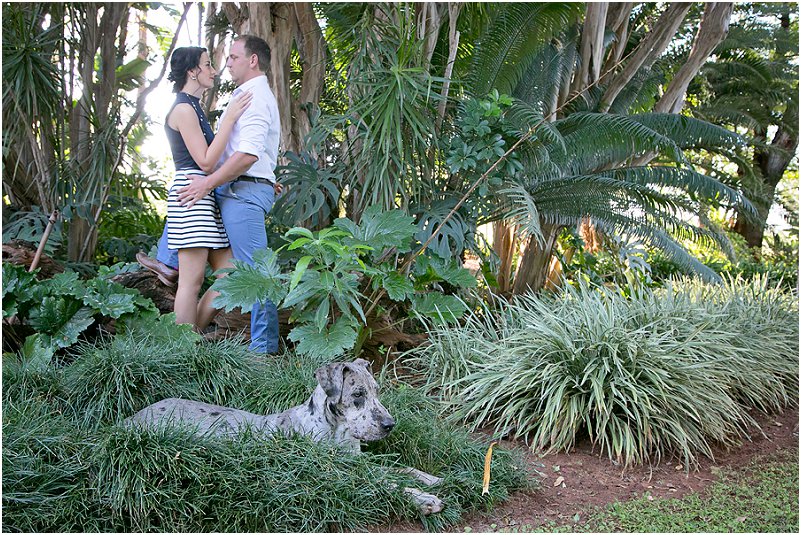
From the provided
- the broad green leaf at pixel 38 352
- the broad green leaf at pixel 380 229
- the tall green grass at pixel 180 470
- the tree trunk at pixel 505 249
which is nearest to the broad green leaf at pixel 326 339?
the tall green grass at pixel 180 470

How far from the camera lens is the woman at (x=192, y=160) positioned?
14.0ft

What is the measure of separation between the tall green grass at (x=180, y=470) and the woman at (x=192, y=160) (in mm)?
847

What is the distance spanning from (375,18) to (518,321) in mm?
2348

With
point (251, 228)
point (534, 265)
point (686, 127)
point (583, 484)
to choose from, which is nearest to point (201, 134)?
point (251, 228)

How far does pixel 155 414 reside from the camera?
10.8 ft

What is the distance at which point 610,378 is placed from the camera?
414 cm

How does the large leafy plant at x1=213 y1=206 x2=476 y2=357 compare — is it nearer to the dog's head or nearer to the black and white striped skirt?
the black and white striped skirt

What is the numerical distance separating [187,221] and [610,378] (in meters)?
2.57

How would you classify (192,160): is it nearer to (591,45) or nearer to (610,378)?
(610,378)

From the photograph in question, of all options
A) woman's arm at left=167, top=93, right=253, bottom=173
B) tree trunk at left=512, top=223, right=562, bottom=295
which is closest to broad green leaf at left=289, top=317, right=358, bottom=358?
woman's arm at left=167, top=93, right=253, bottom=173

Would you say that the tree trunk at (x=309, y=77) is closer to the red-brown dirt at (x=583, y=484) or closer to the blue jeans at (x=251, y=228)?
the blue jeans at (x=251, y=228)

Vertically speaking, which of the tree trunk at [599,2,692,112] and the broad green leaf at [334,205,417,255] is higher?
the tree trunk at [599,2,692,112]

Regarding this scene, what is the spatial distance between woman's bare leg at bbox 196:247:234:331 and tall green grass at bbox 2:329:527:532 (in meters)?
0.91

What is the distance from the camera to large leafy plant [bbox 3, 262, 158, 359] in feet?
14.1
